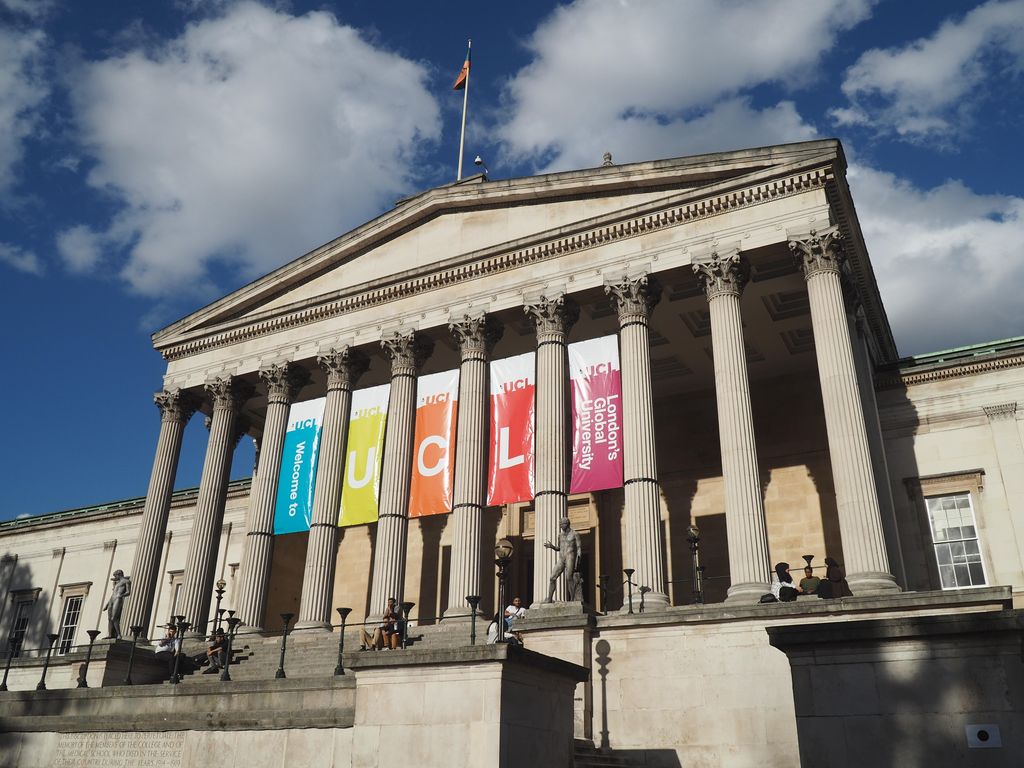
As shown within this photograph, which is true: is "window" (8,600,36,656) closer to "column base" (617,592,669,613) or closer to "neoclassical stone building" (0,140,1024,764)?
"neoclassical stone building" (0,140,1024,764)

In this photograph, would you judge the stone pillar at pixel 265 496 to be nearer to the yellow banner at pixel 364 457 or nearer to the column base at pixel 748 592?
the yellow banner at pixel 364 457

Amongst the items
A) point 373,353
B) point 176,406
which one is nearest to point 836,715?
point 373,353

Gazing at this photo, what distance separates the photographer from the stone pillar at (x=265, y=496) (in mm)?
27406

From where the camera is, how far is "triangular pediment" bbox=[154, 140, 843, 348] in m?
24.9

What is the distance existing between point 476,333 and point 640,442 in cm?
710

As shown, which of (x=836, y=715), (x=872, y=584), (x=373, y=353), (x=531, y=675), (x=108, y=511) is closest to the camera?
(x=836, y=715)

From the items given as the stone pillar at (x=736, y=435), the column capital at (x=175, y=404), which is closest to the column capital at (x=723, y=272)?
the stone pillar at (x=736, y=435)

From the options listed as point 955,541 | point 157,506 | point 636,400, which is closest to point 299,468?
point 157,506

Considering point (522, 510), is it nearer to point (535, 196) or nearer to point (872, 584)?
point (535, 196)

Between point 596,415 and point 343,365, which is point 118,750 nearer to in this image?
point 596,415

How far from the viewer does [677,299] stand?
28188 mm

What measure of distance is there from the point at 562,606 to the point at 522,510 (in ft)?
40.9

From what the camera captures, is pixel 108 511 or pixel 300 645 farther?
pixel 108 511

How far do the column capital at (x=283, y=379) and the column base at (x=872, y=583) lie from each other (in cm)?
1969
